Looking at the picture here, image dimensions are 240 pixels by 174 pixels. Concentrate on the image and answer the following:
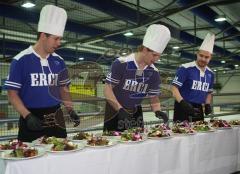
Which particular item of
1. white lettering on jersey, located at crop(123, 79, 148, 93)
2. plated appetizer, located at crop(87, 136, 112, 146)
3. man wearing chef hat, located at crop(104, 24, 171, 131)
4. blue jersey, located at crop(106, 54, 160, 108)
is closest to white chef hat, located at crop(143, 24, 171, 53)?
man wearing chef hat, located at crop(104, 24, 171, 131)

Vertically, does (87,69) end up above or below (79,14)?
below

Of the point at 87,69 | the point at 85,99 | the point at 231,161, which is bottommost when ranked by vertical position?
the point at 231,161

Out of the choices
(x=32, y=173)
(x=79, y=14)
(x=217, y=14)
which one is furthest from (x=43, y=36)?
(x=217, y=14)

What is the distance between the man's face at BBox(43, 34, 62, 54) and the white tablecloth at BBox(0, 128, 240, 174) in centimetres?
84

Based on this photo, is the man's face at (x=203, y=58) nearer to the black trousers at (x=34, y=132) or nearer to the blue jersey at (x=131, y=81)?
the blue jersey at (x=131, y=81)

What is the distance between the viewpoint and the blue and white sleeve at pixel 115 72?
256 centimetres

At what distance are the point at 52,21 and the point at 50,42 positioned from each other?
167 millimetres

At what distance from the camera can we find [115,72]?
8.47 feet

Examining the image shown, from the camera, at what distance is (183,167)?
2.29 meters

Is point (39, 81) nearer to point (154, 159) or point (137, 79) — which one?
point (137, 79)

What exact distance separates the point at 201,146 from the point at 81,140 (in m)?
0.92

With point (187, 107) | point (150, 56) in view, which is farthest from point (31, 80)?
point (187, 107)

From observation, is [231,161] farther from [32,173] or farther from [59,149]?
[32,173]

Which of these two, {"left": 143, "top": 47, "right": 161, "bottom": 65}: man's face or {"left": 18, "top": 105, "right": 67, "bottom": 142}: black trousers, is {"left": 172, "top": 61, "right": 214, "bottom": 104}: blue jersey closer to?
{"left": 143, "top": 47, "right": 161, "bottom": 65}: man's face
